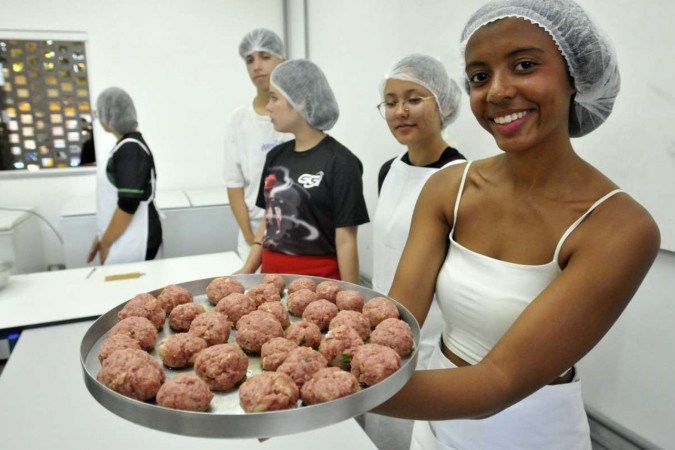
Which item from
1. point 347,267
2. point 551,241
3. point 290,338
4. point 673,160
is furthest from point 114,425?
point 673,160

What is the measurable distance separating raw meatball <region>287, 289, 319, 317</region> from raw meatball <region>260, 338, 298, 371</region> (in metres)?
0.15

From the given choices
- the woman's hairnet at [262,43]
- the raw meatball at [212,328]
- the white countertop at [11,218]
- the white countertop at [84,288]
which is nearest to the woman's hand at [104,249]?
the white countertop at [84,288]

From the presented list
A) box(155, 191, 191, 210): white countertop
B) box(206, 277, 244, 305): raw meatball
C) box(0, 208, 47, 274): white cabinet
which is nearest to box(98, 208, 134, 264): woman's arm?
box(155, 191, 191, 210): white countertop

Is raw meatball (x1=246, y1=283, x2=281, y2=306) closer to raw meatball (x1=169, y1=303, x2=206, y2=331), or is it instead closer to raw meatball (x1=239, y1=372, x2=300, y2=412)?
raw meatball (x1=169, y1=303, x2=206, y2=331)

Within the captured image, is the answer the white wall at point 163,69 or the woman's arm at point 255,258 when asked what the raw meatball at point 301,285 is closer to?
the woman's arm at point 255,258

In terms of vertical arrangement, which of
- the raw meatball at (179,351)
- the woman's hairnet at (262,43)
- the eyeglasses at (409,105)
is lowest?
the raw meatball at (179,351)

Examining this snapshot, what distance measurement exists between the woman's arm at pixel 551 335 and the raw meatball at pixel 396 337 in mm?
45

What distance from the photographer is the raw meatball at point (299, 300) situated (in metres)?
0.94

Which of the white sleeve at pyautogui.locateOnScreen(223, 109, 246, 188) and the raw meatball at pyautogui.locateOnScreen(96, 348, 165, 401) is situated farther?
the white sleeve at pyautogui.locateOnScreen(223, 109, 246, 188)

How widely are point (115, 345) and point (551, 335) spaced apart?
0.69 metres

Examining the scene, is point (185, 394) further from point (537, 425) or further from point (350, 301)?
point (537, 425)

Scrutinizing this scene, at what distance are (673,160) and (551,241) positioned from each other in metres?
0.68

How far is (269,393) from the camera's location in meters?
0.63

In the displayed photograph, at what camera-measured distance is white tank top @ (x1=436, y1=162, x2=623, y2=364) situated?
0.87m
